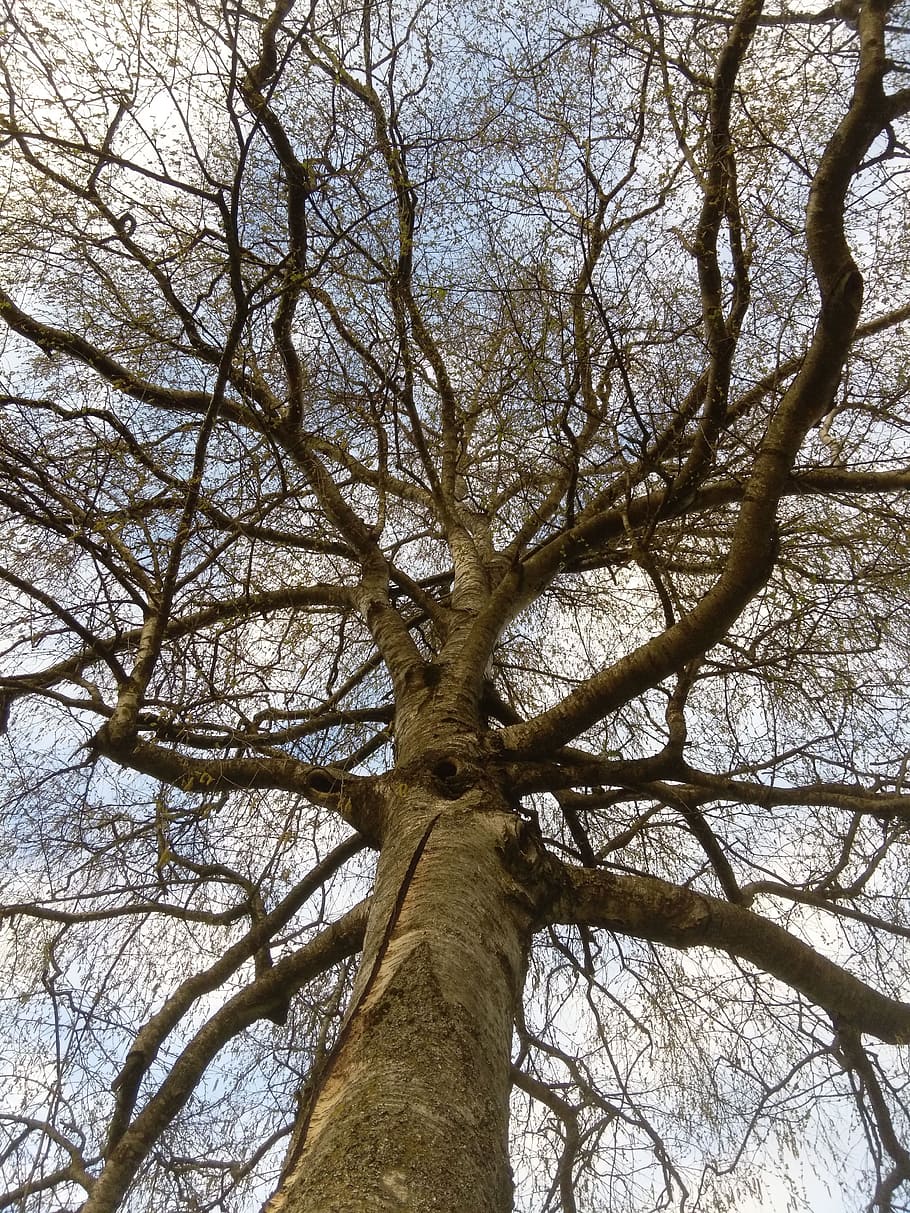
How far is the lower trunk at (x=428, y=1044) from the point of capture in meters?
1.17

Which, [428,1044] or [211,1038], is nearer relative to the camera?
[428,1044]

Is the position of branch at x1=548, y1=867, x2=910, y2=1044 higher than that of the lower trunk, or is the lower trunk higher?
branch at x1=548, y1=867, x2=910, y2=1044

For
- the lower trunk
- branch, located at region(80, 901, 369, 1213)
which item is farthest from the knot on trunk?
branch, located at region(80, 901, 369, 1213)

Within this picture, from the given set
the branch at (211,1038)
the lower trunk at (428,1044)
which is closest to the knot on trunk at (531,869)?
the lower trunk at (428,1044)

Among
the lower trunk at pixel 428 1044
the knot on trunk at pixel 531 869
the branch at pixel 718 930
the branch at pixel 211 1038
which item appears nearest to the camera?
the lower trunk at pixel 428 1044

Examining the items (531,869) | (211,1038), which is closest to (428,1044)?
(531,869)

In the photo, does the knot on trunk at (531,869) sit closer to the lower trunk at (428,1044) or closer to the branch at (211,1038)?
the lower trunk at (428,1044)

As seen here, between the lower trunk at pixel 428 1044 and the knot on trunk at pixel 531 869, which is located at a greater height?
the knot on trunk at pixel 531 869

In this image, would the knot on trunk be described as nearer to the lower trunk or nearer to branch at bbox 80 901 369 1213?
the lower trunk

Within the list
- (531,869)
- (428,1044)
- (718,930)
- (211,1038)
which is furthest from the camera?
(211,1038)

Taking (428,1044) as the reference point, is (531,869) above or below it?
above

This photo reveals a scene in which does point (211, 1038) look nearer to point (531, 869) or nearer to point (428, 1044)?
point (531, 869)

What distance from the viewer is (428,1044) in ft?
4.75

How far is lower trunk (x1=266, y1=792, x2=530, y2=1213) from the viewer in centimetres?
117
